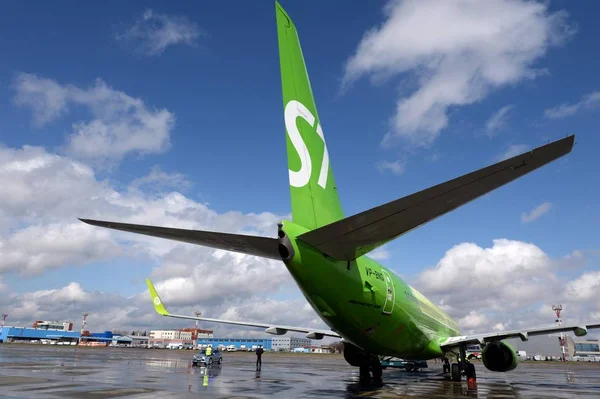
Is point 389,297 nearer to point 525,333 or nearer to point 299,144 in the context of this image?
point 299,144

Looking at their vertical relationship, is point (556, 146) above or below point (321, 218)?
below

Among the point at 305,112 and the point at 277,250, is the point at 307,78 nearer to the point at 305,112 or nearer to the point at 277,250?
the point at 305,112

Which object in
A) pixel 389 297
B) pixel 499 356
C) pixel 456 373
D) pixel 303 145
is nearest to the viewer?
pixel 303 145

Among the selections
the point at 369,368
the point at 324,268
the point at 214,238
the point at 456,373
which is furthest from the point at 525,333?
the point at 214,238

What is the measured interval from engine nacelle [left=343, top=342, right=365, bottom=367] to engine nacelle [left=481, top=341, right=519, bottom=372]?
21.0 feet

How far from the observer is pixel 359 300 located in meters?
12.1

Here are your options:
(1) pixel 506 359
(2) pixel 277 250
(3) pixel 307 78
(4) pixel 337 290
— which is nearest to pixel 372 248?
(4) pixel 337 290

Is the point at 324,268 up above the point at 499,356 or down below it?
above

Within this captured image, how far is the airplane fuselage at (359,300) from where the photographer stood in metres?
10.1

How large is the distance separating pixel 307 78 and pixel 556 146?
28.2 ft

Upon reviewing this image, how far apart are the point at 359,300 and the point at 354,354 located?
36.3ft

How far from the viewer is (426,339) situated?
66.9 feet

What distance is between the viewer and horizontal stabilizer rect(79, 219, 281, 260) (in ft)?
26.4

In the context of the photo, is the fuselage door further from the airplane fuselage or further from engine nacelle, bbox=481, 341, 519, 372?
engine nacelle, bbox=481, 341, 519, 372
